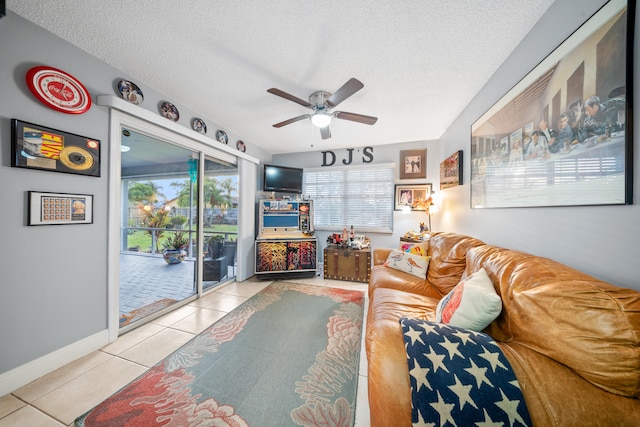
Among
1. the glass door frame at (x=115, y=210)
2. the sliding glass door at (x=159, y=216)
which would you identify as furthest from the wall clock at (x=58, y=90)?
the sliding glass door at (x=159, y=216)

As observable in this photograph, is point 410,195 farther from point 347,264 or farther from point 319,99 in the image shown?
point 319,99

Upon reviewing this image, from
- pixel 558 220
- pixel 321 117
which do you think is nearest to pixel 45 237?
pixel 321 117

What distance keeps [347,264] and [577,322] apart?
110 inches

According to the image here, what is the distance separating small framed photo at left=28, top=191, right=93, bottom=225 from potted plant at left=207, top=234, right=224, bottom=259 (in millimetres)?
1527

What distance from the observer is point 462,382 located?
0.73 metres

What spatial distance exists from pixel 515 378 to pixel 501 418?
0.48 feet

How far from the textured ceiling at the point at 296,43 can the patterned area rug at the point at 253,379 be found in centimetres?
257

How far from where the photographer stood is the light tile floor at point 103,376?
1197 millimetres

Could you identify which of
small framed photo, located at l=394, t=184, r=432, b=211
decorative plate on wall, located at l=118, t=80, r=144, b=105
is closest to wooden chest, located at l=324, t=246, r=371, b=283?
small framed photo, located at l=394, t=184, r=432, b=211

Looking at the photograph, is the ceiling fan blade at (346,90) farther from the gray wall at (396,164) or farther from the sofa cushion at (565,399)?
the gray wall at (396,164)

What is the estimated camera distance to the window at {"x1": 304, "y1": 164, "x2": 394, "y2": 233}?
393 centimetres

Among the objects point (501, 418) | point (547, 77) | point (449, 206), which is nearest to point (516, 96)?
point (547, 77)

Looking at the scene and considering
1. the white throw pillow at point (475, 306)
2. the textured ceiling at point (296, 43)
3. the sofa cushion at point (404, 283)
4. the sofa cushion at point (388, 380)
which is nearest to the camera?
the sofa cushion at point (388, 380)

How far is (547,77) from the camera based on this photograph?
1.23 m
